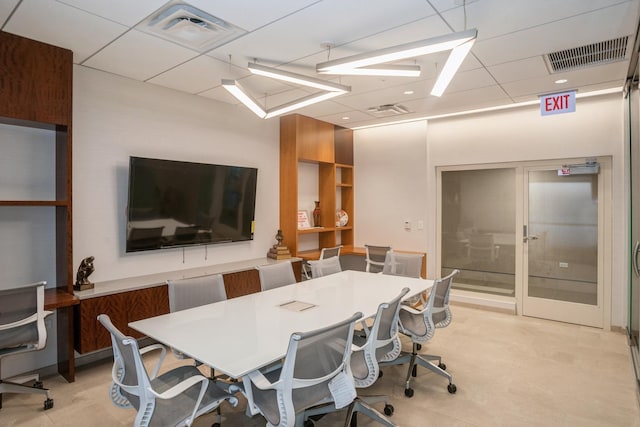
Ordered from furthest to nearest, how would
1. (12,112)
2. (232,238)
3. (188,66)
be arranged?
1. (232,238)
2. (188,66)
3. (12,112)

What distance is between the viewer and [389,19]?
2723 mm

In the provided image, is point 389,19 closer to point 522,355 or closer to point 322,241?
point 522,355

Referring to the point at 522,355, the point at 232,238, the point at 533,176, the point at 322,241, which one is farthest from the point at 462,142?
the point at 232,238

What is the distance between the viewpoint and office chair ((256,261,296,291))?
12.1ft

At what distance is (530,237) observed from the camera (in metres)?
5.29

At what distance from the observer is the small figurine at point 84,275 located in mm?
3486

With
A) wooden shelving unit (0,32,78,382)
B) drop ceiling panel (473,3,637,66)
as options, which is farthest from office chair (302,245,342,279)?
drop ceiling panel (473,3,637,66)

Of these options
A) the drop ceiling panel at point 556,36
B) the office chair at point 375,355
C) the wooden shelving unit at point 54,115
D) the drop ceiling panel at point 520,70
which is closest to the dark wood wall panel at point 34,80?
the wooden shelving unit at point 54,115

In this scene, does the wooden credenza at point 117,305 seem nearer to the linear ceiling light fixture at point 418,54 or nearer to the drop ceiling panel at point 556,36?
the linear ceiling light fixture at point 418,54

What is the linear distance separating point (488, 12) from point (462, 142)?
3.31 m

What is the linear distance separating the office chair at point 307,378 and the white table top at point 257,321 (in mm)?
160

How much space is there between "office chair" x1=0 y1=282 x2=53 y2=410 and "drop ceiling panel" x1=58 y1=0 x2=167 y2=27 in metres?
1.97

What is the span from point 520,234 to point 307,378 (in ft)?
14.8

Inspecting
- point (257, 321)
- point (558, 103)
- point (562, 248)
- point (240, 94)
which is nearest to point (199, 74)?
point (240, 94)
